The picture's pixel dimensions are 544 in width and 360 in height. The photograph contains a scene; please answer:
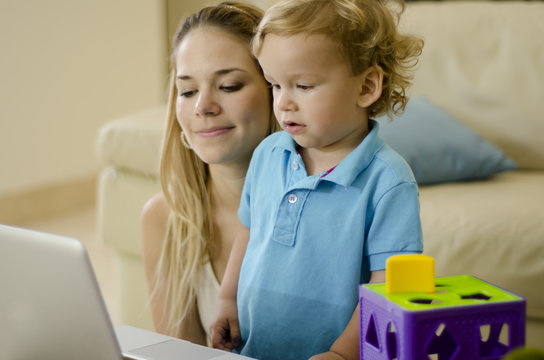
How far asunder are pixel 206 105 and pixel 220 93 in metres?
0.03

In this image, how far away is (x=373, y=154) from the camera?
76 cm

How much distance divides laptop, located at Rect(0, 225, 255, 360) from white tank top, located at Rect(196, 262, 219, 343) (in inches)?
16.4

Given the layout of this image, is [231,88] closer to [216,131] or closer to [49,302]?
[216,131]

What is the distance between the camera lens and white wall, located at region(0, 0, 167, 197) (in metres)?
2.91

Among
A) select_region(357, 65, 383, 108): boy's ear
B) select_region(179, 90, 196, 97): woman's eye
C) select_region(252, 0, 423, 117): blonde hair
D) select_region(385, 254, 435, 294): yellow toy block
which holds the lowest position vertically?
select_region(385, 254, 435, 294): yellow toy block

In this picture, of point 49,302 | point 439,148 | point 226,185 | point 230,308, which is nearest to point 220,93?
point 226,185

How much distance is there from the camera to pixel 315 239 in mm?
773

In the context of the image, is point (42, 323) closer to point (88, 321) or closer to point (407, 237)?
point (88, 321)

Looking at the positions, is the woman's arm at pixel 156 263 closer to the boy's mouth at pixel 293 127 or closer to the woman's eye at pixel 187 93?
the woman's eye at pixel 187 93

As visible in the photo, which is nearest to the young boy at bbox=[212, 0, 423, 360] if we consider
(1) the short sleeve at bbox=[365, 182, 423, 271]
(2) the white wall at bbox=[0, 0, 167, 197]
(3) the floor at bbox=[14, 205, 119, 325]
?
(1) the short sleeve at bbox=[365, 182, 423, 271]

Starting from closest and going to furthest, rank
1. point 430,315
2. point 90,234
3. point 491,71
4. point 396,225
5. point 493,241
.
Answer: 1. point 430,315
2. point 396,225
3. point 493,241
4. point 491,71
5. point 90,234

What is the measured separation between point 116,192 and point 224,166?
80 cm

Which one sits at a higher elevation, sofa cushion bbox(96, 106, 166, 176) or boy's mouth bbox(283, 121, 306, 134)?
boy's mouth bbox(283, 121, 306, 134)

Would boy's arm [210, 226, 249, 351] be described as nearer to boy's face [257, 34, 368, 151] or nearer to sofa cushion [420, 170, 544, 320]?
boy's face [257, 34, 368, 151]
